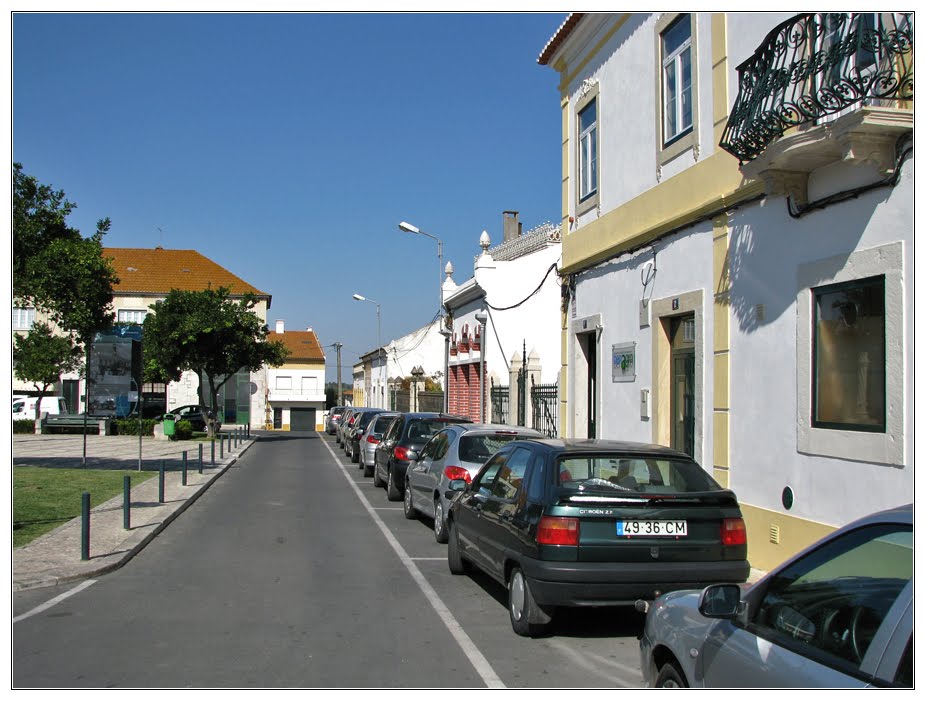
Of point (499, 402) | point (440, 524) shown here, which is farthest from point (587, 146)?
point (499, 402)

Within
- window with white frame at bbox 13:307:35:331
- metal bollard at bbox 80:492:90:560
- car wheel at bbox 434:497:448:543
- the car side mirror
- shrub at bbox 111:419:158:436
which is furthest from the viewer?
window with white frame at bbox 13:307:35:331

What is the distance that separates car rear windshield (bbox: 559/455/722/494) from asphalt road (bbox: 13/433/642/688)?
48.4 inches

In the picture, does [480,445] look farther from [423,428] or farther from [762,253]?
[423,428]

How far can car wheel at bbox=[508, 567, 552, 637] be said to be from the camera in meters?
6.49

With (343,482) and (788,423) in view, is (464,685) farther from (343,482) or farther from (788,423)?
(343,482)

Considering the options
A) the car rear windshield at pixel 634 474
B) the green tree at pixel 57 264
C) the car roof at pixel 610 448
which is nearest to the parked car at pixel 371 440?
the green tree at pixel 57 264

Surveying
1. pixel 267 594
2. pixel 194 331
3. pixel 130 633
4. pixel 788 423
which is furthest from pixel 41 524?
pixel 194 331

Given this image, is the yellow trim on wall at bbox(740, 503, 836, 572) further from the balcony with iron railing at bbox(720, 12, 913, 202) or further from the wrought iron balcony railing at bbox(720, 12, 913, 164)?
the wrought iron balcony railing at bbox(720, 12, 913, 164)

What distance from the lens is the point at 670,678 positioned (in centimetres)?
413

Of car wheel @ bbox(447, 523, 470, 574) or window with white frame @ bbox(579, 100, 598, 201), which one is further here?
window with white frame @ bbox(579, 100, 598, 201)

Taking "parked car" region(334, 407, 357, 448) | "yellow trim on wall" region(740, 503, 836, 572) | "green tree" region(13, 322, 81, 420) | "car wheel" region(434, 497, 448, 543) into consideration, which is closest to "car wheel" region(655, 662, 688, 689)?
"yellow trim on wall" region(740, 503, 836, 572)

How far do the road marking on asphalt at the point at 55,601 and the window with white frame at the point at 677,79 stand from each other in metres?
9.21

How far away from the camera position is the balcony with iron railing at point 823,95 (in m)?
6.82

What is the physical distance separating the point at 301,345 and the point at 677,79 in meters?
67.8
